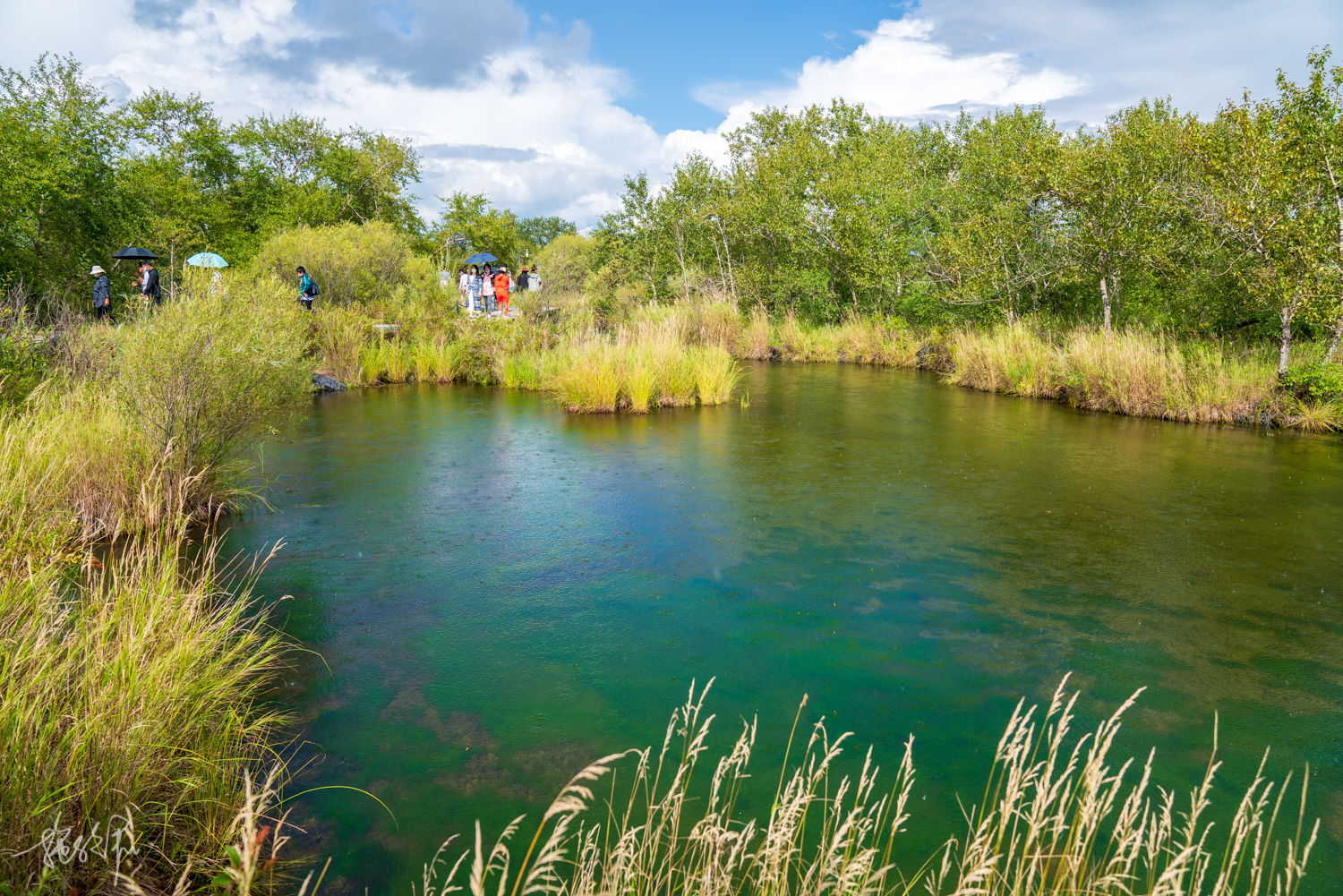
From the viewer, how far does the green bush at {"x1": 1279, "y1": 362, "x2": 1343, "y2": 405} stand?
10.5 meters

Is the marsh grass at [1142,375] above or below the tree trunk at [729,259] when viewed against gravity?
below

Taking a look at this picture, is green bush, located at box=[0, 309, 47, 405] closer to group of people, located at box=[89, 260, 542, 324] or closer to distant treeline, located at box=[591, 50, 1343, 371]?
group of people, located at box=[89, 260, 542, 324]

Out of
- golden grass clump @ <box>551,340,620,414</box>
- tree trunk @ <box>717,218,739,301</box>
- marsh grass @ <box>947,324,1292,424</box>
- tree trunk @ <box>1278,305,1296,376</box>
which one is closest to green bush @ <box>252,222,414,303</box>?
golden grass clump @ <box>551,340,620,414</box>

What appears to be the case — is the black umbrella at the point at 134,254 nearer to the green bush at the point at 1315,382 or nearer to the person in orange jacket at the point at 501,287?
the person in orange jacket at the point at 501,287

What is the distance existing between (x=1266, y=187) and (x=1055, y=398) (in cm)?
474

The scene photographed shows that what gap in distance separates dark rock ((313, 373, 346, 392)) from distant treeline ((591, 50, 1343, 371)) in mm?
14289

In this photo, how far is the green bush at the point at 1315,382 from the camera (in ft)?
34.5

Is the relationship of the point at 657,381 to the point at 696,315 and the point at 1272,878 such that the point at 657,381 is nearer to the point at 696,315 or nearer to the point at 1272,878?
the point at 696,315

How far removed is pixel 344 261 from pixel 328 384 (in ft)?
14.7

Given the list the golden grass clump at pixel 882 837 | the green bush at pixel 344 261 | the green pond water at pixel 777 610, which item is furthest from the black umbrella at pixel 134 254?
the golden grass clump at pixel 882 837

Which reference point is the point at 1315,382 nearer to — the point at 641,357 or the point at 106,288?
the point at 641,357

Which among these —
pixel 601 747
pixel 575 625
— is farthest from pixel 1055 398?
pixel 601 747

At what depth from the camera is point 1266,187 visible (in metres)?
10.8

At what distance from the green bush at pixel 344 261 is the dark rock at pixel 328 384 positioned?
9.71 feet
